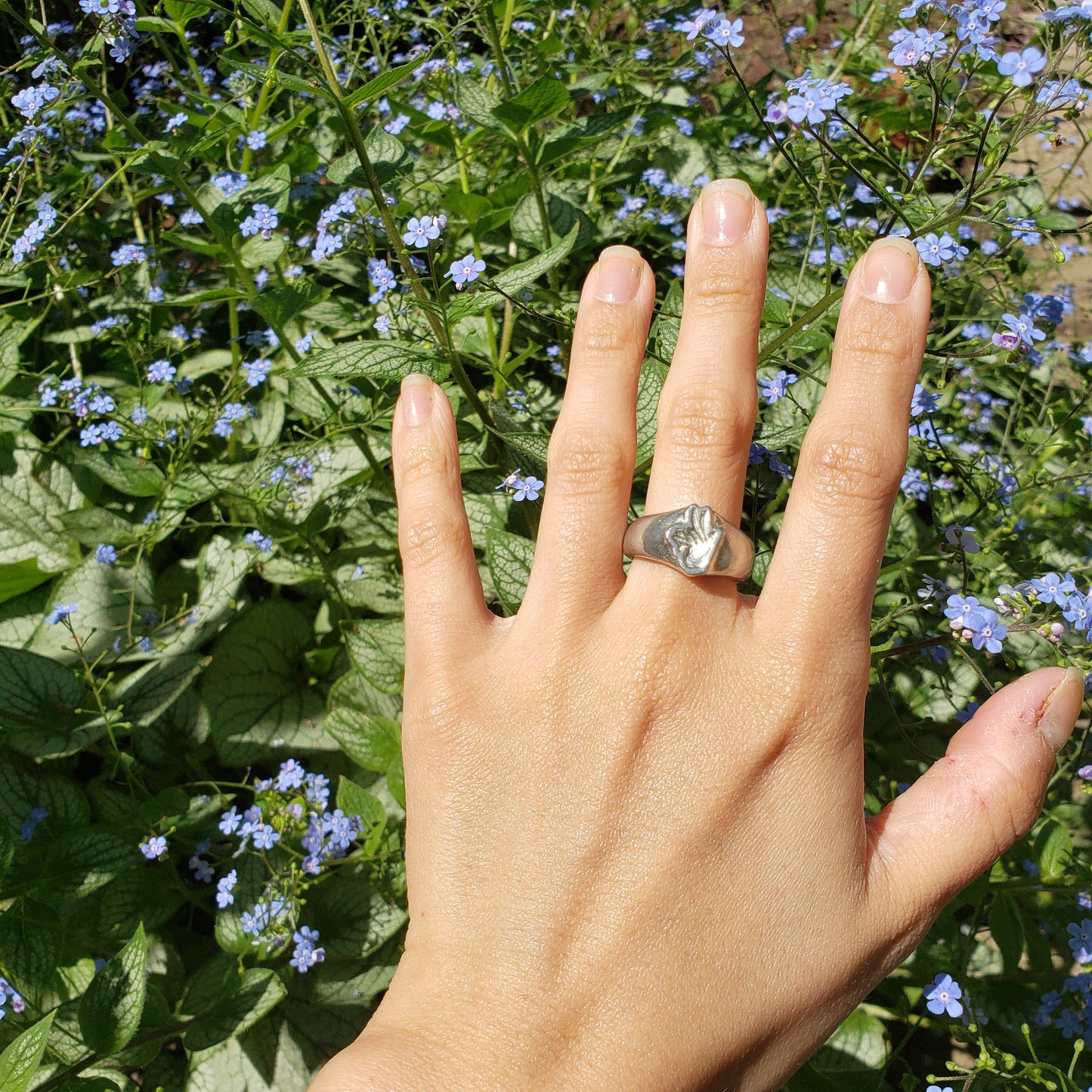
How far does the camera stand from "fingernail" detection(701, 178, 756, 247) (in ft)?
5.37

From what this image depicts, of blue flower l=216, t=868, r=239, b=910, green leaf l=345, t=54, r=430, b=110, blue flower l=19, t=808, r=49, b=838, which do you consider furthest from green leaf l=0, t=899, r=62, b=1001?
green leaf l=345, t=54, r=430, b=110

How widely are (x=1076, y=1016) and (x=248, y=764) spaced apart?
2215 millimetres

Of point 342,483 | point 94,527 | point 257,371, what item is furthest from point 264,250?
point 94,527

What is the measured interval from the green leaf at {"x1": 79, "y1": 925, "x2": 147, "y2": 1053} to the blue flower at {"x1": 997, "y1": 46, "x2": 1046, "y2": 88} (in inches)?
92.2

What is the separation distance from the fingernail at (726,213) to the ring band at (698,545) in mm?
493

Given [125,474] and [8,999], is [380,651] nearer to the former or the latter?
[125,474]

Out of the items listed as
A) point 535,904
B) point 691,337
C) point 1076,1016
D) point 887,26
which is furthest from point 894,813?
point 887,26

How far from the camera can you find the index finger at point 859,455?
5.05ft

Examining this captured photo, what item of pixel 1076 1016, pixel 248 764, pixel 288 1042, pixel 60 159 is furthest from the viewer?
pixel 60 159

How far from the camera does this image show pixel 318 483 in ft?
9.07

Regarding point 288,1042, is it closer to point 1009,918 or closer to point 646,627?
point 646,627

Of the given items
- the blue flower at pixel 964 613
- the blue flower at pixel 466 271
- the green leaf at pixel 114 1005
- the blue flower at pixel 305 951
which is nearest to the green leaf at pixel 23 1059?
the green leaf at pixel 114 1005

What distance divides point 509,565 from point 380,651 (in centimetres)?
60

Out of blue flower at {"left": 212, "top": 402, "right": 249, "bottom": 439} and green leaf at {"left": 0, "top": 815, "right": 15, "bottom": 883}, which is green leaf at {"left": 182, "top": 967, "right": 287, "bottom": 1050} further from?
blue flower at {"left": 212, "top": 402, "right": 249, "bottom": 439}
